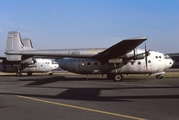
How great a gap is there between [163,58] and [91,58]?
28.9 feet

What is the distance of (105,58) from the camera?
26844 mm

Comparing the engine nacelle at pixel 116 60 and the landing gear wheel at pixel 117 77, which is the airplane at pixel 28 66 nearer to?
the engine nacelle at pixel 116 60

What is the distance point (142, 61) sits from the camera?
27469 mm

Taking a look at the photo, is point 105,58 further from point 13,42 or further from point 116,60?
point 13,42

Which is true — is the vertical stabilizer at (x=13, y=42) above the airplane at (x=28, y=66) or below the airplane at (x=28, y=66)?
above

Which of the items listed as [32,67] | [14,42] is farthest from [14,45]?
[32,67]

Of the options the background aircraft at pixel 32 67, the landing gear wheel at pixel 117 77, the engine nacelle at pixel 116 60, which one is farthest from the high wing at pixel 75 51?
the background aircraft at pixel 32 67

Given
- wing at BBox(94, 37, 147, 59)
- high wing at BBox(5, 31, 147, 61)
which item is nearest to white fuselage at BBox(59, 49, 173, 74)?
wing at BBox(94, 37, 147, 59)

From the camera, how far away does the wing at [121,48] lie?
2247 centimetres

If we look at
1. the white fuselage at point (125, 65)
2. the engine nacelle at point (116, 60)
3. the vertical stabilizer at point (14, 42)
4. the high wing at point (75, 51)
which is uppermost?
the vertical stabilizer at point (14, 42)

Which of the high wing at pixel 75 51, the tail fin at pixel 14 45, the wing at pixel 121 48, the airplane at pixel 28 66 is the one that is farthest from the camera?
the airplane at pixel 28 66

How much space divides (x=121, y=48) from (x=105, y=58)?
127 inches

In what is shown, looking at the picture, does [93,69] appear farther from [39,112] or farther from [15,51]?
[39,112]

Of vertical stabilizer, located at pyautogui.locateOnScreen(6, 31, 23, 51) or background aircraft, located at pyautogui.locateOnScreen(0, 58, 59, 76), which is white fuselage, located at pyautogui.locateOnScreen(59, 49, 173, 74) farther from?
background aircraft, located at pyautogui.locateOnScreen(0, 58, 59, 76)
